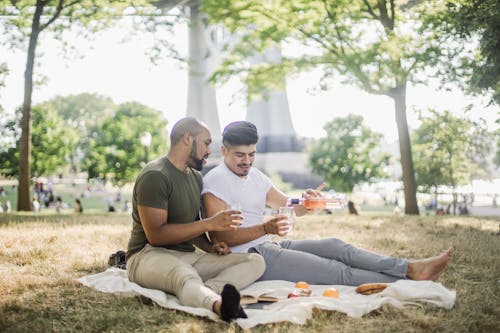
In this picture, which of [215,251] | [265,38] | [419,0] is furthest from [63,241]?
[419,0]

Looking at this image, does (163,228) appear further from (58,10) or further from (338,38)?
(58,10)

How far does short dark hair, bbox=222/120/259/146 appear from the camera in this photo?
176 inches

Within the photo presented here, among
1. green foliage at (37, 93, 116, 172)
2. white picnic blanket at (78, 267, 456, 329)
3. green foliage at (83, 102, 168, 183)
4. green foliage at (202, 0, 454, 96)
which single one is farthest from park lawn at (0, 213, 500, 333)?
green foliage at (37, 93, 116, 172)

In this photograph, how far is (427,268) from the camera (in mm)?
4309

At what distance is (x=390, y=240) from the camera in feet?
25.6

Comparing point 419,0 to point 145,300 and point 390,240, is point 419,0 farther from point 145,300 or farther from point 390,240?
point 145,300

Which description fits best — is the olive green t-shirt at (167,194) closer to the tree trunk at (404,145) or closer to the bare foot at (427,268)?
the bare foot at (427,268)

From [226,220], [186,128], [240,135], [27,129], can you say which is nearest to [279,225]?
[226,220]

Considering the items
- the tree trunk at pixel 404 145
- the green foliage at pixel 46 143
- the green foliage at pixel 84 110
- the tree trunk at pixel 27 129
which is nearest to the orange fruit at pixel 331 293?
the tree trunk at pixel 404 145

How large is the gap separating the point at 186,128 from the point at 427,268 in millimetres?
2277

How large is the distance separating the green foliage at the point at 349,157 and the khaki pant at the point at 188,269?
126 ft

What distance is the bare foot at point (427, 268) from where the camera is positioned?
4.31m

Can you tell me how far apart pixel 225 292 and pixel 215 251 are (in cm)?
112

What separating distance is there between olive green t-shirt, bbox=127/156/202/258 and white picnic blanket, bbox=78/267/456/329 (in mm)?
473
